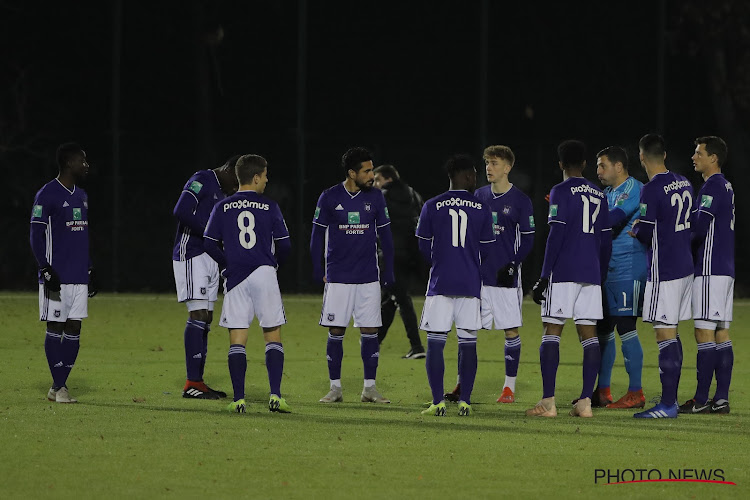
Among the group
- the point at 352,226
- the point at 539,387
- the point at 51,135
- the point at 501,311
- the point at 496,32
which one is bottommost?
the point at 539,387

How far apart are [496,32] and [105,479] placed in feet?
69.5

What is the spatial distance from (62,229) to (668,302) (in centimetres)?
476

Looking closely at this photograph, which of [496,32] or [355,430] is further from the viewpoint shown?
[496,32]

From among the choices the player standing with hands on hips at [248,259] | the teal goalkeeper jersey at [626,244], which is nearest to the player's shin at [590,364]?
the teal goalkeeper jersey at [626,244]

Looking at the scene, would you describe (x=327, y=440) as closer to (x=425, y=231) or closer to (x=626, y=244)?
(x=425, y=231)

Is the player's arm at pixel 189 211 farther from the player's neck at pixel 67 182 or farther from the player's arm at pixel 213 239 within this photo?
the player's arm at pixel 213 239

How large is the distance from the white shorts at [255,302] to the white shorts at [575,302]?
2046 mm

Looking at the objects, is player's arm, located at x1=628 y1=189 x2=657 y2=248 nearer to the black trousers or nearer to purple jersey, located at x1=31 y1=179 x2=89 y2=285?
purple jersey, located at x1=31 y1=179 x2=89 y2=285

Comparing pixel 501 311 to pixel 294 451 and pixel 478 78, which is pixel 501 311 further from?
pixel 478 78

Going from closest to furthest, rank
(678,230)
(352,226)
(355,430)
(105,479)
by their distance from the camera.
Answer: (105,479) < (355,430) < (678,230) < (352,226)

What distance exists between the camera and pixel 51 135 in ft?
86.1

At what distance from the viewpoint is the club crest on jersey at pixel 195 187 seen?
34.9 feet

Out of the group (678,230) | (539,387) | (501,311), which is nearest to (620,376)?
(539,387)

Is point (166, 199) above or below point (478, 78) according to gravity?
Answer: below
